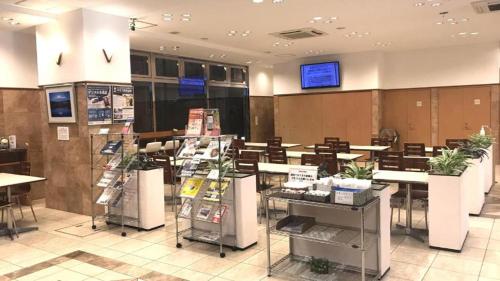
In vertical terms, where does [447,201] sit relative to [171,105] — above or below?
below

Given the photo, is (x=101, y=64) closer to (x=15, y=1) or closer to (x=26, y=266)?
(x=15, y=1)

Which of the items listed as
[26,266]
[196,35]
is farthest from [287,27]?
[26,266]

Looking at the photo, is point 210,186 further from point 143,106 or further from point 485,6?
point 143,106

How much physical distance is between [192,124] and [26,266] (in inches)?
92.2

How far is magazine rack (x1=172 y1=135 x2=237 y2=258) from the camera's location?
14.7ft

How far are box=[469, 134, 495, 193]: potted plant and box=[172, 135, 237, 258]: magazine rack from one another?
3.90 m

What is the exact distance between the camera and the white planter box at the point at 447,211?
421cm

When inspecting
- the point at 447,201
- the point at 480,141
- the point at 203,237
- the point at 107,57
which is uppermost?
the point at 107,57

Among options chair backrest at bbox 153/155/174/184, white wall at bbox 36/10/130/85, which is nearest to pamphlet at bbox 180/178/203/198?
chair backrest at bbox 153/155/174/184

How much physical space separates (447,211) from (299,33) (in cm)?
524

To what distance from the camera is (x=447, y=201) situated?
14.0 ft

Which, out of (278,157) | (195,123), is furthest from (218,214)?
(278,157)

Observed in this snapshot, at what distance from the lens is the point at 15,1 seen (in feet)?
18.4

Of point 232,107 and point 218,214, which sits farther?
point 232,107
